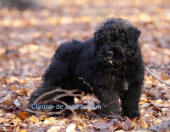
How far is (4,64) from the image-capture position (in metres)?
11.5

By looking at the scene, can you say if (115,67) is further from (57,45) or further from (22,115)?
(57,45)

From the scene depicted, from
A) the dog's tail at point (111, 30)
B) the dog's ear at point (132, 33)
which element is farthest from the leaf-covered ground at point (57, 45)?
the dog's ear at point (132, 33)

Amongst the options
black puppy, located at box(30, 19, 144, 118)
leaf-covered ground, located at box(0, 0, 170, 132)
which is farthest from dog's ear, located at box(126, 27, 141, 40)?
leaf-covered ground, located at box(0, 0, 170, 132)

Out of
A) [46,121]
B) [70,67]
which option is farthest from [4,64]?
[46,121]

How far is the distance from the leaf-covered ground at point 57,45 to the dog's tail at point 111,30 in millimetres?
988

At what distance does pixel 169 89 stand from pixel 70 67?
2.39 meters

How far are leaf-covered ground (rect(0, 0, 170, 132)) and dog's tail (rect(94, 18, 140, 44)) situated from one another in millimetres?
988

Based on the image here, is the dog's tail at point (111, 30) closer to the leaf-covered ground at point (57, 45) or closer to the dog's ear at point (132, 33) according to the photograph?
the dog's ear at point (132, 33)

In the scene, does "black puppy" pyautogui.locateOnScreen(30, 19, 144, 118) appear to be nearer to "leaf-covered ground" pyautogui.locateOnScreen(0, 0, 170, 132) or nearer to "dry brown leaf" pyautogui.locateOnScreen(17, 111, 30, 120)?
"leaf-covered ground" pyautogui.locateOnScreen(0, 0, 170, 132)

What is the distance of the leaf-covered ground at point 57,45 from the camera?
5.50m

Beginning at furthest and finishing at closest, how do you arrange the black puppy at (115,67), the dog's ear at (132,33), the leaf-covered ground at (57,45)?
1. the dog's ear at (132,33)
2. the black puppy at (115,67)
3. the leaf-covered ground at (57,45)

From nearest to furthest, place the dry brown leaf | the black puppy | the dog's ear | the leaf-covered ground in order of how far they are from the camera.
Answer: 1. the leaf-covered ground
2. the black puppy
3. the dog's ear
4. the dry brown leaf

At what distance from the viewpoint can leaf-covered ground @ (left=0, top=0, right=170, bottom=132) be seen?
18.1 ft

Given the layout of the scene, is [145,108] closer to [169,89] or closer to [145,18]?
[169,89]
